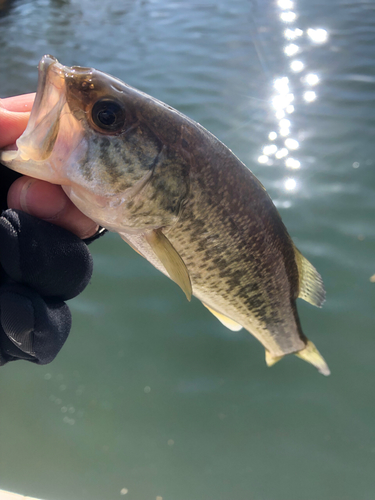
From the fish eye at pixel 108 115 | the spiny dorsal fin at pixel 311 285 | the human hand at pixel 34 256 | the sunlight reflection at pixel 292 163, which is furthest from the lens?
the sunlight reflection at pixel 292 163

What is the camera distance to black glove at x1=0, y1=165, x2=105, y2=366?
150 centimetres

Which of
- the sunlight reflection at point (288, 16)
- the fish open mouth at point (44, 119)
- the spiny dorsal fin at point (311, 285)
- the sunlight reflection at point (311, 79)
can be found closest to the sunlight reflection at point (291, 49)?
the sunlight reflection at point (311, 79)

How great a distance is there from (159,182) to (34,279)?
72 centimetres

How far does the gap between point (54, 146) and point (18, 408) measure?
245 centimetres

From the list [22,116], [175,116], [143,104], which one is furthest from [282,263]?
[22,116]

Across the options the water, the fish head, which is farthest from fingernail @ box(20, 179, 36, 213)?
the water

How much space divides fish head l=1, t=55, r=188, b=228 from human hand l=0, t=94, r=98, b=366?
0.16 meters

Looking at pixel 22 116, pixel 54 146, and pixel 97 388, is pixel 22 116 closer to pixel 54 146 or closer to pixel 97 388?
pixel 54 146

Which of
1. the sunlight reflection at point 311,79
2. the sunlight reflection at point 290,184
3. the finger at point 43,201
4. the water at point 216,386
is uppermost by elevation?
the finger at point 43,201

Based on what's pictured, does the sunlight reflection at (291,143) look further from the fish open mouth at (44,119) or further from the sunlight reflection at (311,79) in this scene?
the fish open mouth at (44,119)

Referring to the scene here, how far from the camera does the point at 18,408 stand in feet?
9.33

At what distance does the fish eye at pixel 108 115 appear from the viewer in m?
1.39

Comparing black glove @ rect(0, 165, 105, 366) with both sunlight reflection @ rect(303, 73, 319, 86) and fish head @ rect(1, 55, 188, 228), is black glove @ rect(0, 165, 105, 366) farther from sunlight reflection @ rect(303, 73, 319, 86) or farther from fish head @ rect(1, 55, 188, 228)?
sunlight reflection @ rect(303, 73, 319, 86)

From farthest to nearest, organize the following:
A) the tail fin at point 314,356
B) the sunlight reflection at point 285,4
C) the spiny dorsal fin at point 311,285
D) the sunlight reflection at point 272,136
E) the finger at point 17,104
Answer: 1. the sunlight reflection at point 285,4
2. the sunlight reflection at point 272,136
3. the tail fin at point 314,356
4. the spiny dorsal fin at point 311,285
5. the finger at point 17,104
